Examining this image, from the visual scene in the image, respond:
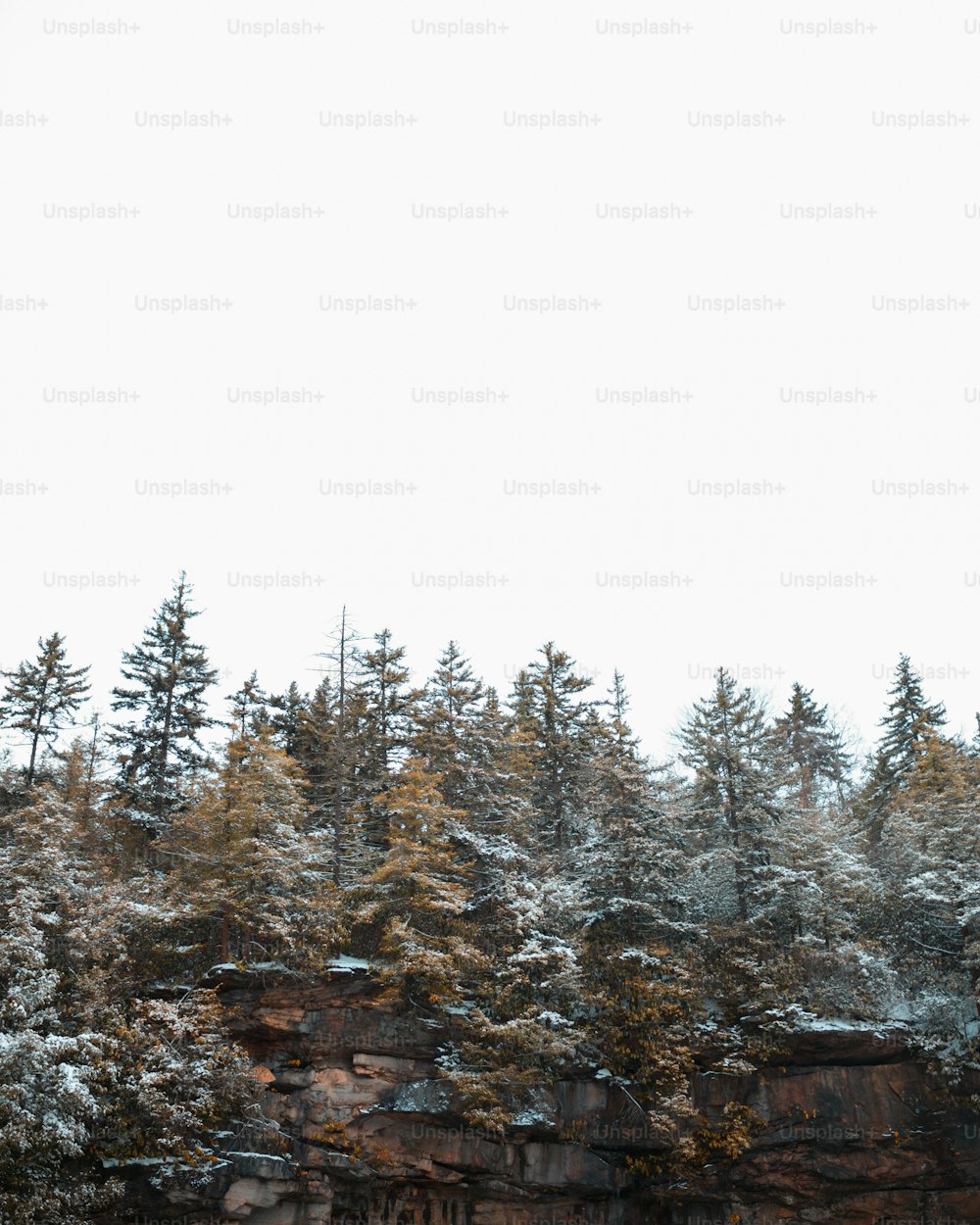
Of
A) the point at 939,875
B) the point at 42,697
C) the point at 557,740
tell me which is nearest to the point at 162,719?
the point at 42,697

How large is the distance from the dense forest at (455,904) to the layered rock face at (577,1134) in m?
0.79

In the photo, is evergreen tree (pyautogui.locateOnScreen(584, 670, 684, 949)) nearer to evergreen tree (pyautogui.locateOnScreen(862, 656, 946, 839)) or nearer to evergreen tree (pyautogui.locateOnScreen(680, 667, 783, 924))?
Answer: evergreen tree (pyautogui.locateOnScreen(680, 667, 783, 924))

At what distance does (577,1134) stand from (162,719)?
20390mm

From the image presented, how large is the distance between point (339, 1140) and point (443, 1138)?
9.04 ft

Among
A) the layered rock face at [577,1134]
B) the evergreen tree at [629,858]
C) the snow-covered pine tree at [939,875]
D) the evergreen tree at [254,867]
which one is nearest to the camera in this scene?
the layered rock face at [577,1134]

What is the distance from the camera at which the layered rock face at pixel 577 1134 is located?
70.6 ft

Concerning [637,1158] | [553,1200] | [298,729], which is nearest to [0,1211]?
[553,1200]

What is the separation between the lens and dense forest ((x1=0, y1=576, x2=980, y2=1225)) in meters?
19.3

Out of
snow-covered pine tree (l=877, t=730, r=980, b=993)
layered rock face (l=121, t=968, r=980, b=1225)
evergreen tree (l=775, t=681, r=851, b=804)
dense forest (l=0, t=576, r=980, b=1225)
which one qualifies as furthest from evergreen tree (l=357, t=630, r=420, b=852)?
evergreen tree (l=775, t=681, r=851, b=804)

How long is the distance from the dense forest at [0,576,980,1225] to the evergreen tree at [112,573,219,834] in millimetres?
123

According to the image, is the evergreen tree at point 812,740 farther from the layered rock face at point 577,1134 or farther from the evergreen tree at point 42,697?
the evergreen tree at point 42,697

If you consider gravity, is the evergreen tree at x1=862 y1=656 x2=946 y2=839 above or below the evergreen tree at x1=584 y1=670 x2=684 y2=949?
above

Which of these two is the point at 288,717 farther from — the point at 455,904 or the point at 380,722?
the point at 455,904

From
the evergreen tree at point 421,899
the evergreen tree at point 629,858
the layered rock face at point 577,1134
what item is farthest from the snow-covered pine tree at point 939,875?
the evergreen tree at point 421,899
